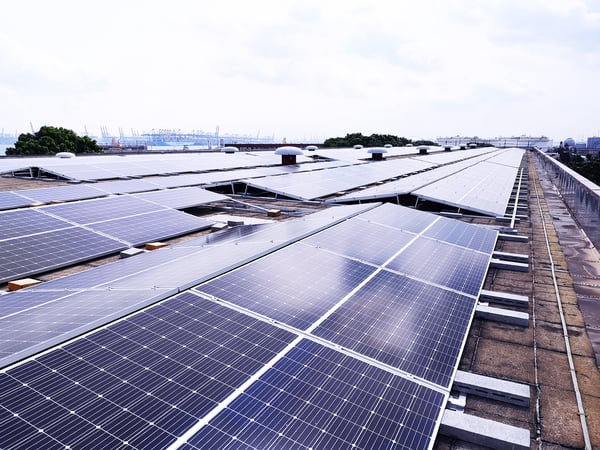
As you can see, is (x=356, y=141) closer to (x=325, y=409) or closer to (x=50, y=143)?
(x=50, y=143)

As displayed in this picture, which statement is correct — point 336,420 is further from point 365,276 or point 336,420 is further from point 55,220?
point 55,220

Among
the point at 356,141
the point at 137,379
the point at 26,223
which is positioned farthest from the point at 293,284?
the point at 356,141

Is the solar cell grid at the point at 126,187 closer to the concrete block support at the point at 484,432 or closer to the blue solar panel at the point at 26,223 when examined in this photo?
the blue solar panel at the point at 26,223

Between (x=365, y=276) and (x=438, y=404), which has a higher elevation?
(x=365, y=276)

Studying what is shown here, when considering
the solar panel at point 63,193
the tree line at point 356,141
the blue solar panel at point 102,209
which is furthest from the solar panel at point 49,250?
the tree line at point 356,141

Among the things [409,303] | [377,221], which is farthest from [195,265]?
[377,221]

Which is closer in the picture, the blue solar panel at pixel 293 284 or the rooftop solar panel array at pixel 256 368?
the rooftop solar panel array at pixel 256 368

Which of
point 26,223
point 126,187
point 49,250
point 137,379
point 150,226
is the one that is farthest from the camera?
point 126,187
